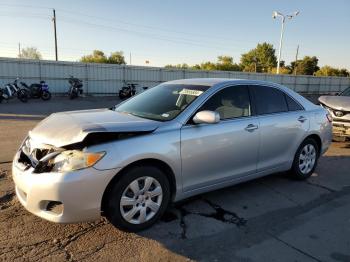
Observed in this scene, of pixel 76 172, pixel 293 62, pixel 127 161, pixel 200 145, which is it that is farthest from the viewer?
pixel 293 62

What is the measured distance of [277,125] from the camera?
4.96 m

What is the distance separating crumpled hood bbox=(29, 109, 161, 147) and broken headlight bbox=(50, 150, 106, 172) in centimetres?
13

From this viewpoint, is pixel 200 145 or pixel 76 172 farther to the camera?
pixel 200 145

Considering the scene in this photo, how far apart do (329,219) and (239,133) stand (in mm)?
1477

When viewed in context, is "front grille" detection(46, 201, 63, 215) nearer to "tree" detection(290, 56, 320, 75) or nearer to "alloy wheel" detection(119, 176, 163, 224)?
"alloy wheel" detection(119, 176, 163, 224)

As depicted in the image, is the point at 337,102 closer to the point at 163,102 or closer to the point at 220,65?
the point at 163,102

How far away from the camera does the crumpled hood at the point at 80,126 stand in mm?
3408

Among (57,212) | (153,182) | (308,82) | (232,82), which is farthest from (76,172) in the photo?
(308,82)

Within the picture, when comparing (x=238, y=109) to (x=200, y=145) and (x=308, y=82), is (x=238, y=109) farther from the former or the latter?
(x=308, y=82)

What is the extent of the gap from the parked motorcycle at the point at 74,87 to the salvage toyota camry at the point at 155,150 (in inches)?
623

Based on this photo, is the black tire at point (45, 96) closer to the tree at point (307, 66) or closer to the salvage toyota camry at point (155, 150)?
the salvage toyota camry at point (155, 150)

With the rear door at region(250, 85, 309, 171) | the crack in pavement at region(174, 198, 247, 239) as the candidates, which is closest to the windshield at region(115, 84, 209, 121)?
the rear door at region(250, 85, 309, 171)

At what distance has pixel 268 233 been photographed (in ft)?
12.5

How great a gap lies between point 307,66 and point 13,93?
73.9 metres
